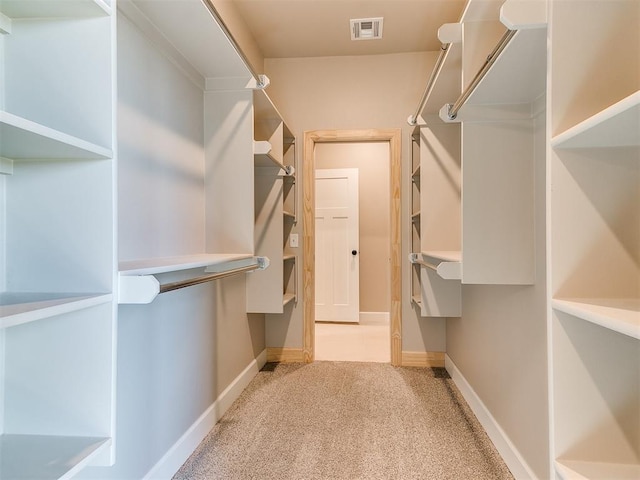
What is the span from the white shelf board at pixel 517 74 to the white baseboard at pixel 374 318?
3.50m

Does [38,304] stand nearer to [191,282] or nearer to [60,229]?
[60,229]

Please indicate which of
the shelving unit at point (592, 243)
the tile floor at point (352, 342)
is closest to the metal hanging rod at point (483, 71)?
the shelving unit at point (592, 243)

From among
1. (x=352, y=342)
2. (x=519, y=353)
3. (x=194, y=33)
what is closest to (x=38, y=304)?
(x=194, y=33)

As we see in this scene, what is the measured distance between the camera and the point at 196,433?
175 centimetres

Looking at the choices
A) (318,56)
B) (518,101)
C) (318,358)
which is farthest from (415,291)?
(318,56)

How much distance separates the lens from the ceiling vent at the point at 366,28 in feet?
8.03

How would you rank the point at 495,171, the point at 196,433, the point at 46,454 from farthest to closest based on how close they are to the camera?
1. the point at 196,433
2. the point at 495,171
3. the point at 46,454

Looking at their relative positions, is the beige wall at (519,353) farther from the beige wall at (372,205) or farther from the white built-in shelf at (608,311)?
the beige wall at (372,205)

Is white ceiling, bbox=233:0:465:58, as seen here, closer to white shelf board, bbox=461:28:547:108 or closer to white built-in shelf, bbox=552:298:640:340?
white shelf board, bbox=461:28:547:108

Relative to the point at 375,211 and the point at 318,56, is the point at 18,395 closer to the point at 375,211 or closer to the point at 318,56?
the point at 318,56

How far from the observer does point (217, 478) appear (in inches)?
60.3

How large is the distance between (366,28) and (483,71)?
165 cm

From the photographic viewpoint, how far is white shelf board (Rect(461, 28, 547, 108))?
103 cm

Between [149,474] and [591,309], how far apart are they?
1.59 m
